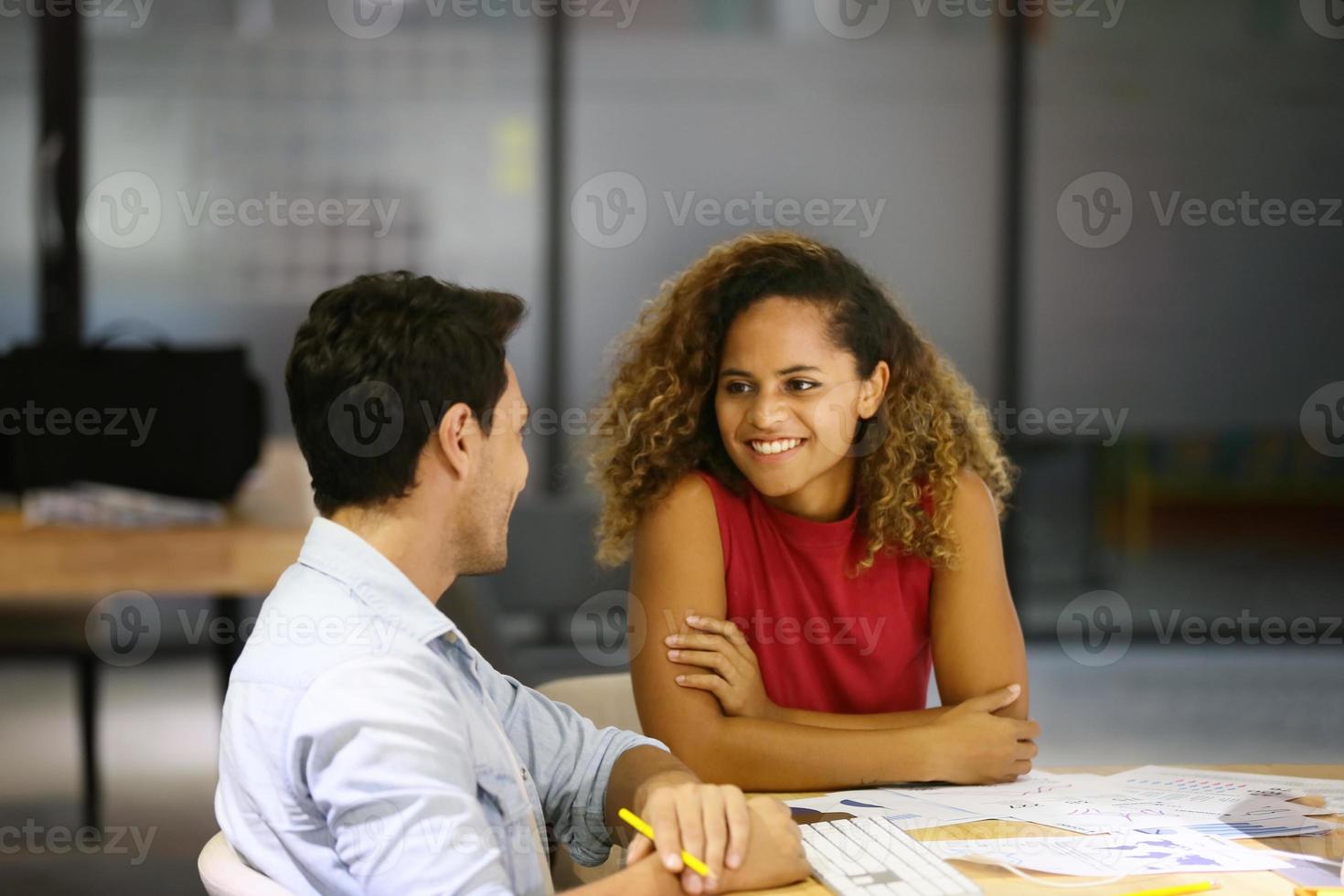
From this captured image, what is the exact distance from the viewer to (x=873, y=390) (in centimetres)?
195

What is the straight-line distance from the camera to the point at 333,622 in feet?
3.71

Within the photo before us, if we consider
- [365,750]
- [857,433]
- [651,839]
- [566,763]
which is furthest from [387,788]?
[857,433]

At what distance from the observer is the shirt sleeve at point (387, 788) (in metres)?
1.03

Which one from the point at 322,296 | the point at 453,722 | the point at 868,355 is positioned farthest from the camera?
the point at 868,355

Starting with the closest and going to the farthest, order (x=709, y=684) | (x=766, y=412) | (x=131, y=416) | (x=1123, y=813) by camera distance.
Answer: (x=1123, y=813) → (x=709, y=684) → (x=766, y=412) → (x=131, y=416)

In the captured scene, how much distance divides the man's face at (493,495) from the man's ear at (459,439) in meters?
0.01

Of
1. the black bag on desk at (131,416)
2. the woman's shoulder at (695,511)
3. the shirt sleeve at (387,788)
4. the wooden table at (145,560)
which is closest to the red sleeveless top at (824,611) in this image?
the woman's shoulder at (695,511)

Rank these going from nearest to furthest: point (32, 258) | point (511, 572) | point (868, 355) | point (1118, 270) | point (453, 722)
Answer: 1. point (453, 722)
2. point (868, 355)
3. point (511, 572)
4. point (32, 258)
5. point (1118, 270)

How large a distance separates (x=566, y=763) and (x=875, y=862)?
0.37 m

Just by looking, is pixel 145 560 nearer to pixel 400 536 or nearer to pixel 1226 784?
pixel 400 536

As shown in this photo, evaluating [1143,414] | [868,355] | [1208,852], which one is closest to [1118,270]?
[1143,414]

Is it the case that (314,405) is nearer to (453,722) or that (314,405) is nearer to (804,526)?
(453,722)

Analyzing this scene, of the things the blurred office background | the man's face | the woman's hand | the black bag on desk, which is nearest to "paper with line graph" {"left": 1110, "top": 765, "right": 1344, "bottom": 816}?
the woman's hand

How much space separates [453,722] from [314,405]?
1.03 ft
